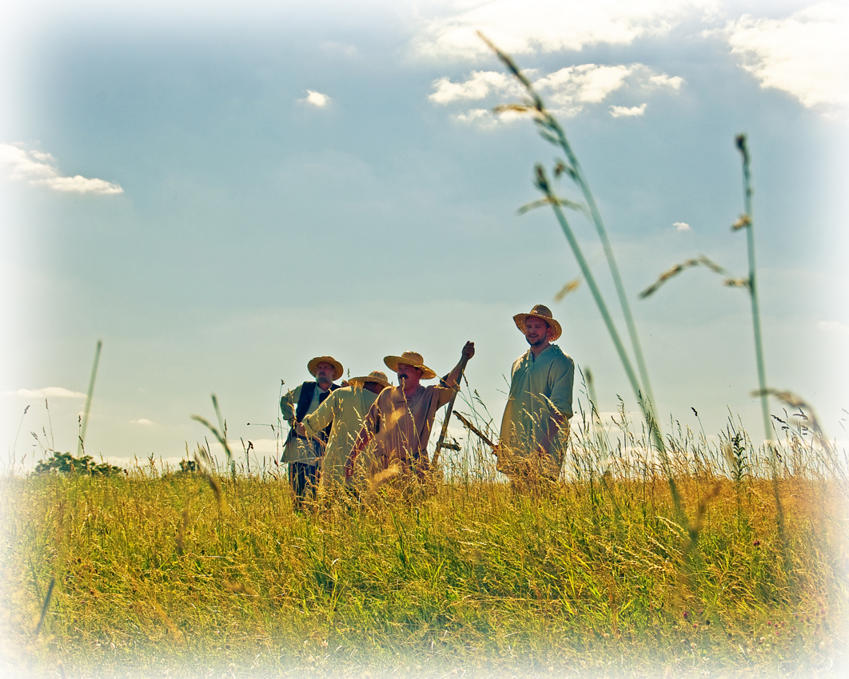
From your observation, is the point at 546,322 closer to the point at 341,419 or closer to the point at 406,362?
the point at 406,362

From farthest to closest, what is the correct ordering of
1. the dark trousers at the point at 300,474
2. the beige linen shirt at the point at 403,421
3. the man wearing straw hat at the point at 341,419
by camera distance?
1. the dark trousers at the point at 300,474
2. the man wearing straw hat at the point at 341,419
3. the beige linen shirt at the point at 403,421

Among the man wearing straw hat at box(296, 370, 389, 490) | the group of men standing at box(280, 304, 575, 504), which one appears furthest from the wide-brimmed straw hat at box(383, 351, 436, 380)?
the man wearing straw hat at box(296, 370, 389, 490)

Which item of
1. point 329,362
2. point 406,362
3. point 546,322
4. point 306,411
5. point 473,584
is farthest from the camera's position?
point 329,362

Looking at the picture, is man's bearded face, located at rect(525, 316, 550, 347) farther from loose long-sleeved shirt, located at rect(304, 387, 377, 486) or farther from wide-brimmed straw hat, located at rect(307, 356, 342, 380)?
wide-brimmed straw hat, located at rect(307, 356, 342, 380)

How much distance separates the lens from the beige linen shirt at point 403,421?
650 cm

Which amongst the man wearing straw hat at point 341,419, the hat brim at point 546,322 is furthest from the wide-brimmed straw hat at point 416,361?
the hat brim at point 546,322

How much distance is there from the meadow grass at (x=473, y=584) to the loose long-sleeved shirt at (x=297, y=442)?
1763 mm

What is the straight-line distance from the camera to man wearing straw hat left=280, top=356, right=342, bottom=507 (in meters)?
7.85

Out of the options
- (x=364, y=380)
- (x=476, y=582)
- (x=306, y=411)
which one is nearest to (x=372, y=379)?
(x=364, y=380)

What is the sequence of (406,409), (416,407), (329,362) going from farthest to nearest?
(329,362)
(416,407)
(406,409)

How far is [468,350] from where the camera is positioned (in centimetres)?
737

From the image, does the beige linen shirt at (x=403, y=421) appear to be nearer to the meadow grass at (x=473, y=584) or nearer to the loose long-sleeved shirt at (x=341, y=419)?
the loose long-sleeved shirt at (x=341, y=419)

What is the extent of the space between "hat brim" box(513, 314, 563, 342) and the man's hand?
2.07ft

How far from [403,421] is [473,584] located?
2.72m
